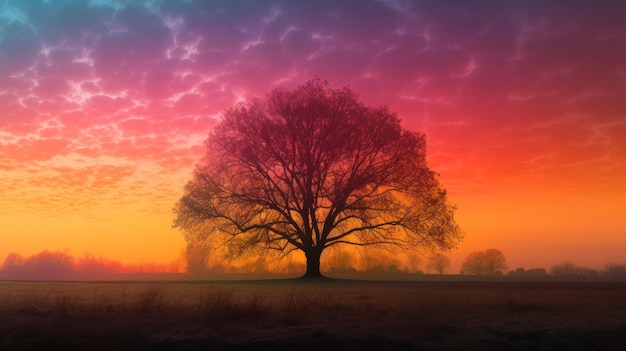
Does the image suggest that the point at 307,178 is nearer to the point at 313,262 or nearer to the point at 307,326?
the point at 313,262

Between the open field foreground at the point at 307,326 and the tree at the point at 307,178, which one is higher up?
the tree at the point at 307,178

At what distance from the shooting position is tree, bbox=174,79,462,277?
36469 mm

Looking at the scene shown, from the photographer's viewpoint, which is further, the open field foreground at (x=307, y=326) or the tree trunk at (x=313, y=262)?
the tree trunk at (x=313, y=262)

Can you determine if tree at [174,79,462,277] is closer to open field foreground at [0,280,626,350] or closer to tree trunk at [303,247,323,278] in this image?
tree trunk at [303,247,323,278]

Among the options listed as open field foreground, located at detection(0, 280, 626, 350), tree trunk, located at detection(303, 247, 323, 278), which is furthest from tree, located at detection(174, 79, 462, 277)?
open field foreground, located at detection(0, 280, 626, 350)

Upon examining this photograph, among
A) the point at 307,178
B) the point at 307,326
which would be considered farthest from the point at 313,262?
the point at 307,326

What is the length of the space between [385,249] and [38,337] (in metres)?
27.1

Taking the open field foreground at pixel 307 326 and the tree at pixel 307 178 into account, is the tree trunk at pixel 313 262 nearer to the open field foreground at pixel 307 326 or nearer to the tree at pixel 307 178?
the tree at pixel 307 178

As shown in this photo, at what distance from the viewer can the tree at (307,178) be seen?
36.5 m

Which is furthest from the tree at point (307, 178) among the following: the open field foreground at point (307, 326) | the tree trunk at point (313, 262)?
the open field foreground at point (307, 326)

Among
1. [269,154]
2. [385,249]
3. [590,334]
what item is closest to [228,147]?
[269,154]

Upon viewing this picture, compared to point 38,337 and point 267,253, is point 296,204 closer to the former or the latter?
point 267,253

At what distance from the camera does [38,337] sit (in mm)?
12289

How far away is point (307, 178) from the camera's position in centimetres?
3697
